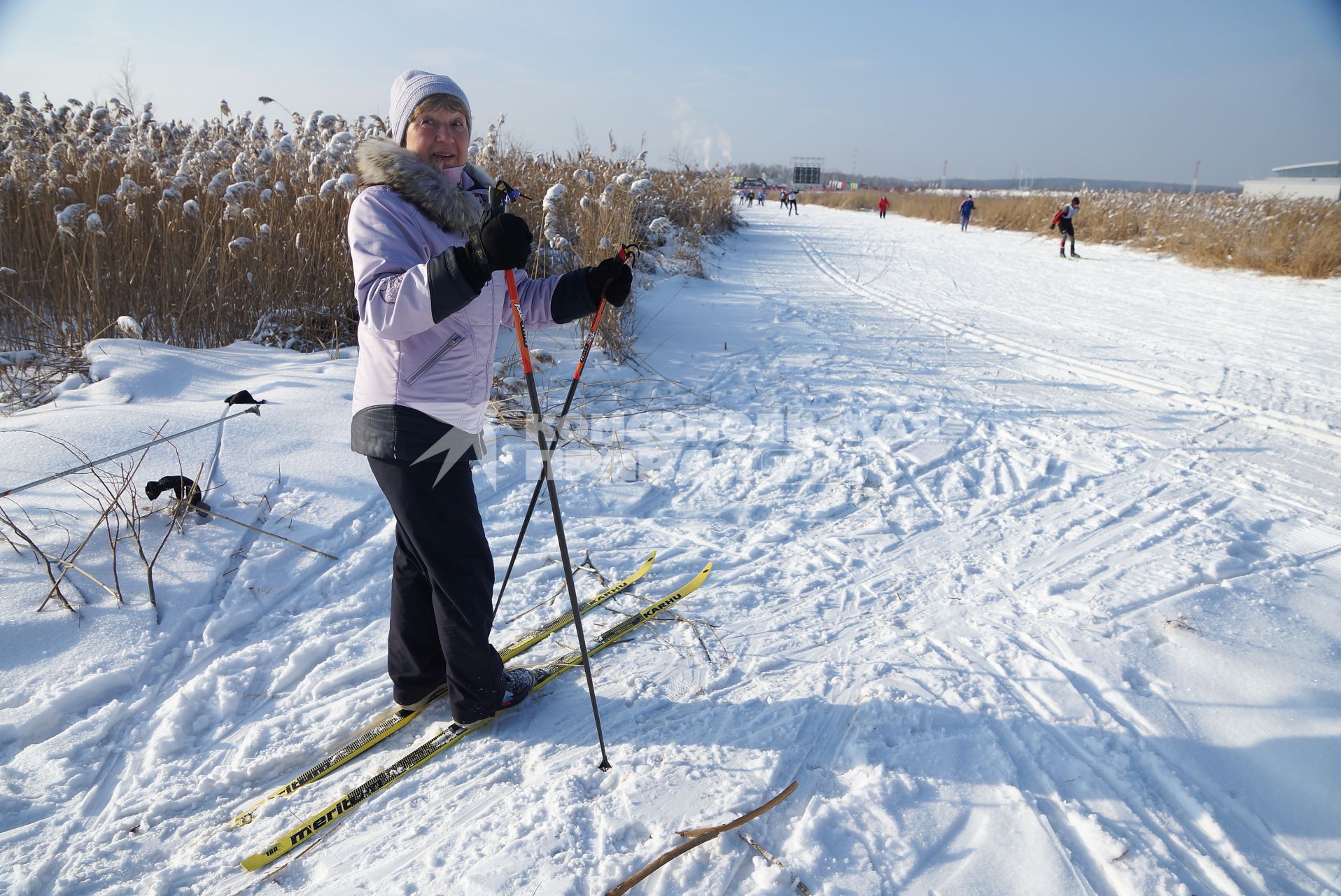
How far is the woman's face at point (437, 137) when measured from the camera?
74.0 inches

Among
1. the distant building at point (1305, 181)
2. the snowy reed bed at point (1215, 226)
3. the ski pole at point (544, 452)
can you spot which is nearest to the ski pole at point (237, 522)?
the ski pole at point (544, 452)

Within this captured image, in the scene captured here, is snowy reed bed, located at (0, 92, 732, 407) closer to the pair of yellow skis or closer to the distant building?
the pair of yellow skis

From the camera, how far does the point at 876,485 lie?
402 centimetres

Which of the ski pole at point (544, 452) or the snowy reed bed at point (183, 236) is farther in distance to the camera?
the snowy reed bed at point (183, 236)

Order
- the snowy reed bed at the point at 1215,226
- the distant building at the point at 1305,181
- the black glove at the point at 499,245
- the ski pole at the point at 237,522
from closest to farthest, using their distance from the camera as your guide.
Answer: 1. the black glove at the point at 499,245
2. the ski pole at the point at 237,522
3. the snowy reed bed at the point at 1215,226
4. the distant building at the point at 1305,181

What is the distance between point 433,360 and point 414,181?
474 millimetres

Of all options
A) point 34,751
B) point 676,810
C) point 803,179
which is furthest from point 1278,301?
point 803,179

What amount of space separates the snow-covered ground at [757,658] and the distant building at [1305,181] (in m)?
32.7

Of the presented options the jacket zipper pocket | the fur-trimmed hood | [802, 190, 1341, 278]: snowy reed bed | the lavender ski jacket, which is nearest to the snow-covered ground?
the lavender ski jacket

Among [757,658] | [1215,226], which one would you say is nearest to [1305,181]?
[1215,226]

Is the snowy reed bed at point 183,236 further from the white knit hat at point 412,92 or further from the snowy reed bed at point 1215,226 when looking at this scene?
the snowy reed bed at point 1215,226

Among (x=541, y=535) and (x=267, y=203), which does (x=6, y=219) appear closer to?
(x=267, y=203)

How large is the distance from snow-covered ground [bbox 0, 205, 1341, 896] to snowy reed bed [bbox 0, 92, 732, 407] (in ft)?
1.68

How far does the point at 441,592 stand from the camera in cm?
207
